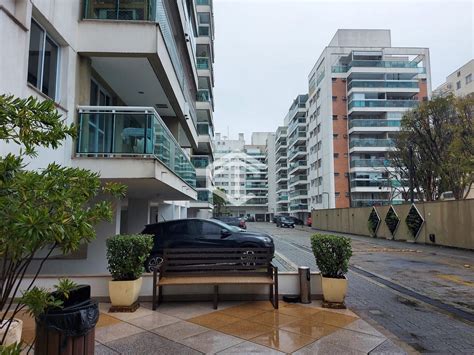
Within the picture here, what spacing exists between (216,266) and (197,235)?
413cm


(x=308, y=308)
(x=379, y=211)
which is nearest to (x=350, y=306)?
(x=308, y=308)

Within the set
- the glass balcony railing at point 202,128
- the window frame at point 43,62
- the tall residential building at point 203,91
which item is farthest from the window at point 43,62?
the glass balcony railing at point 202,128

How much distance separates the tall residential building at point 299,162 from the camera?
7081 cm

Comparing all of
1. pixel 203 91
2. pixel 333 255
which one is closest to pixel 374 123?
pixel 203 91

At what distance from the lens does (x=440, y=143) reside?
86.7 feet

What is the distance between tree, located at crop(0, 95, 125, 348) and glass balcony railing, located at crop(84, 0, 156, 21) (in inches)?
251

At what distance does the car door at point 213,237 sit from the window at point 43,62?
5.54 meters

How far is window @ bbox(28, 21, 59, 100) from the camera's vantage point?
658cm

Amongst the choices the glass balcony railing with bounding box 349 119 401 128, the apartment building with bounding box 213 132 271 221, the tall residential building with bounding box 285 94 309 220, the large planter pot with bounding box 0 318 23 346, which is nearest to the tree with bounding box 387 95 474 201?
the glass balcony railing with bounding box 349 119 401 128

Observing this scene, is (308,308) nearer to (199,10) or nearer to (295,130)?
(199,10)

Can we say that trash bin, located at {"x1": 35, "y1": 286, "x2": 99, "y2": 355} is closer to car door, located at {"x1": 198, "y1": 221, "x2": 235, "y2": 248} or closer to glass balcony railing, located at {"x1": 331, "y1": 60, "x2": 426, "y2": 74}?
car door, located at {"x1": 198, "y1": 221, "x2": 235, "y2": 248}

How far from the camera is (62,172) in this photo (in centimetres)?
284

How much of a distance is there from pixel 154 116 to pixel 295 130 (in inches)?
2752

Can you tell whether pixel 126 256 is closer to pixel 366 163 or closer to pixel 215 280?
pixel 215 280
